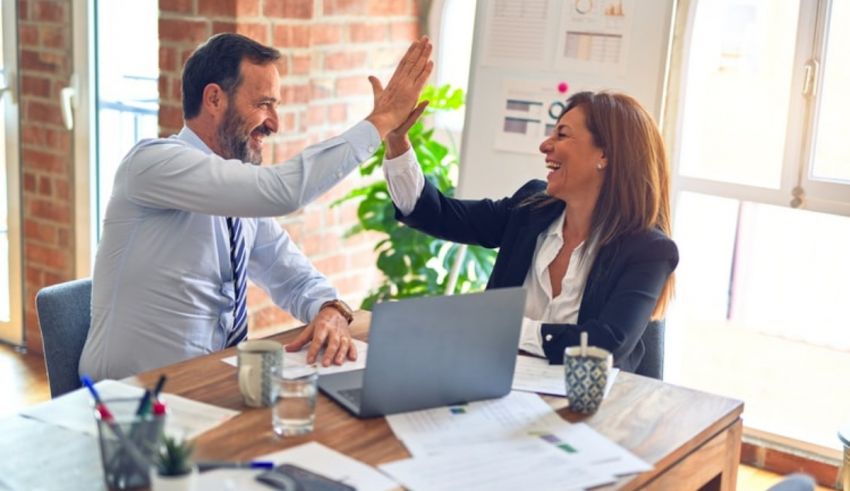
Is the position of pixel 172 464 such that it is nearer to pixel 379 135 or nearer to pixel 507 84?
pixel 379 135

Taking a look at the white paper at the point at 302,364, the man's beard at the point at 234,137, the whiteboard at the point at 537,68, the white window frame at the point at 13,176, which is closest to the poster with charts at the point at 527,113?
the whiteboard at the point at 537,68

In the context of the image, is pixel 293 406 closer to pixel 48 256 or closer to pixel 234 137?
pixel 234 137

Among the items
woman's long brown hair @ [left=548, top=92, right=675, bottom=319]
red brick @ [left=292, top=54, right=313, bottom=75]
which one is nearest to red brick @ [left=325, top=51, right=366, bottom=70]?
red brick @ [left=292, top=54, right=313, bottom=75]

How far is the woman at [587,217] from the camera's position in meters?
2.40

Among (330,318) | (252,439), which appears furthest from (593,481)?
(330,318)

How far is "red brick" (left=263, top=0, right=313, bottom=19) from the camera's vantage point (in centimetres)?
346

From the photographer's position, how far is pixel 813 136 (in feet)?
10.7

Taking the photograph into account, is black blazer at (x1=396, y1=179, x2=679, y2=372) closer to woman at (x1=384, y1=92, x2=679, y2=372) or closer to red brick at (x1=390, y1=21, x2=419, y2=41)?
woman at (x1=384, y1=92, x2=679, y2=372)

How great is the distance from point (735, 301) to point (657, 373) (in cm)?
125

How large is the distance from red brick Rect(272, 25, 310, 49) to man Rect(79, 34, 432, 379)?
3.38ft

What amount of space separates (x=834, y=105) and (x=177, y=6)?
6.38 ft

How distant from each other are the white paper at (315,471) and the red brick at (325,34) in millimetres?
2150

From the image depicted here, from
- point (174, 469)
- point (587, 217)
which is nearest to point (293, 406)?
point (174, 469)

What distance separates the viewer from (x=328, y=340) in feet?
7.07
